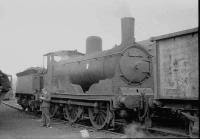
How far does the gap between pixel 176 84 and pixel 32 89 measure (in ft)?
33.7

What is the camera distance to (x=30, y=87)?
53.0ft

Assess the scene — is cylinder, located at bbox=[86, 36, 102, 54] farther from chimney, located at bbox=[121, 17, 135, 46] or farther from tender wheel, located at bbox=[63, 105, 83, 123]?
tender wheel, located at bbox=[63, 105, 83, 123]

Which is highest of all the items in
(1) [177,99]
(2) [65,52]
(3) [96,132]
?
(2) [65,52]

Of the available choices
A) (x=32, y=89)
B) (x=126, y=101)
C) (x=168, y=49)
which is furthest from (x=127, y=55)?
(x=32, y=89)

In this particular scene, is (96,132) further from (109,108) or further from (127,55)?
(127,55)

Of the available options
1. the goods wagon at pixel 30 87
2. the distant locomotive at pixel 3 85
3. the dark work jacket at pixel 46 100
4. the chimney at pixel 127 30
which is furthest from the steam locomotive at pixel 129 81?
the distant locomotive at pixel 3 85

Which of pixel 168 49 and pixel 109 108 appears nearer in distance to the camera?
pixel 168 49

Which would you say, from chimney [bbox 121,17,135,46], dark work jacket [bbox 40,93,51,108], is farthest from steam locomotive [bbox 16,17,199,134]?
dark work jacket [bbox 40,93,51,108]

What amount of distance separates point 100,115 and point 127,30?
3346mm

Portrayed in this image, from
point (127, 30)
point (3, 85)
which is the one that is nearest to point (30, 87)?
point (3, 85)

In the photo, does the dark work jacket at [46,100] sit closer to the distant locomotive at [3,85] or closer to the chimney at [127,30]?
the distant locomotive at [3,85]

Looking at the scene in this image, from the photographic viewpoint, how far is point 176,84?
728cm

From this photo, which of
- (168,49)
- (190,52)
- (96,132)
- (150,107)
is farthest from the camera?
(96,132)

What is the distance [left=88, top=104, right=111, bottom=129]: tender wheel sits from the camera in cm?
975
